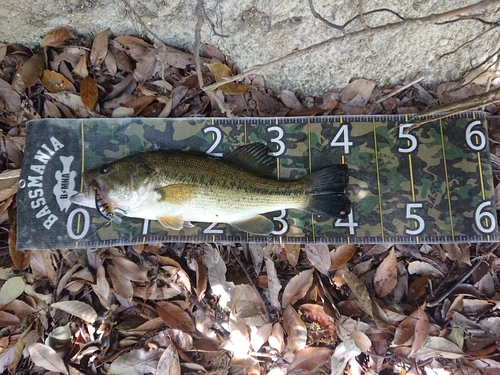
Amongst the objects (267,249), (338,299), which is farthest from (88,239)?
(338,299)

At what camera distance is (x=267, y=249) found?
3164mm

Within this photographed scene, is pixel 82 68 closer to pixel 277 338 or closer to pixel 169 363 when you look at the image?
pixel 169 363

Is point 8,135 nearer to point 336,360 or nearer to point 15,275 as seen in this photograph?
point 15,275

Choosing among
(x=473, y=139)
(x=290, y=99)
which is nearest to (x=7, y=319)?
(x=290, y=99)

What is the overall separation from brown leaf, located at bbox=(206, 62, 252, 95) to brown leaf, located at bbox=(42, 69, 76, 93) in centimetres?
133

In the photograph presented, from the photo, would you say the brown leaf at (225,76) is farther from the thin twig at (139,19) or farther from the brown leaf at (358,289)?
the brown leaf at (358,289)

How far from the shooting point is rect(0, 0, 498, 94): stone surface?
9.02ft

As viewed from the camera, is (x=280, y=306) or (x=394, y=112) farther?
(x=394, y=112)

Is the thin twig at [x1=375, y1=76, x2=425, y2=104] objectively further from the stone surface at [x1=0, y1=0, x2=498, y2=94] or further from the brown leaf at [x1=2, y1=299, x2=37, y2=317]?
the brown leaf at [x1=2, y1=299, x2=37, y2=317]

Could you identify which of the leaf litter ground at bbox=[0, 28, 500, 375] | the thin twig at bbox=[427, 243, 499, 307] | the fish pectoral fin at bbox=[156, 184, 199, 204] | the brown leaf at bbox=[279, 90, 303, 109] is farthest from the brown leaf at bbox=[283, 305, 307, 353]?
the brown leaf at bbox=[279, 90, 303, 109]

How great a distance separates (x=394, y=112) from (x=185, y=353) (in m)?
2.80

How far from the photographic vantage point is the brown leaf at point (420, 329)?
2.90 m

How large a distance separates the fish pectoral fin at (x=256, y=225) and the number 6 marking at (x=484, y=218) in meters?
1.76

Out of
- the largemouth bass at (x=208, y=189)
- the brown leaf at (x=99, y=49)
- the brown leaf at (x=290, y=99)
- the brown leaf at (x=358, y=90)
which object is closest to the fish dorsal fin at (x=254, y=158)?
the largemouth bass at (x=208, y=189)
